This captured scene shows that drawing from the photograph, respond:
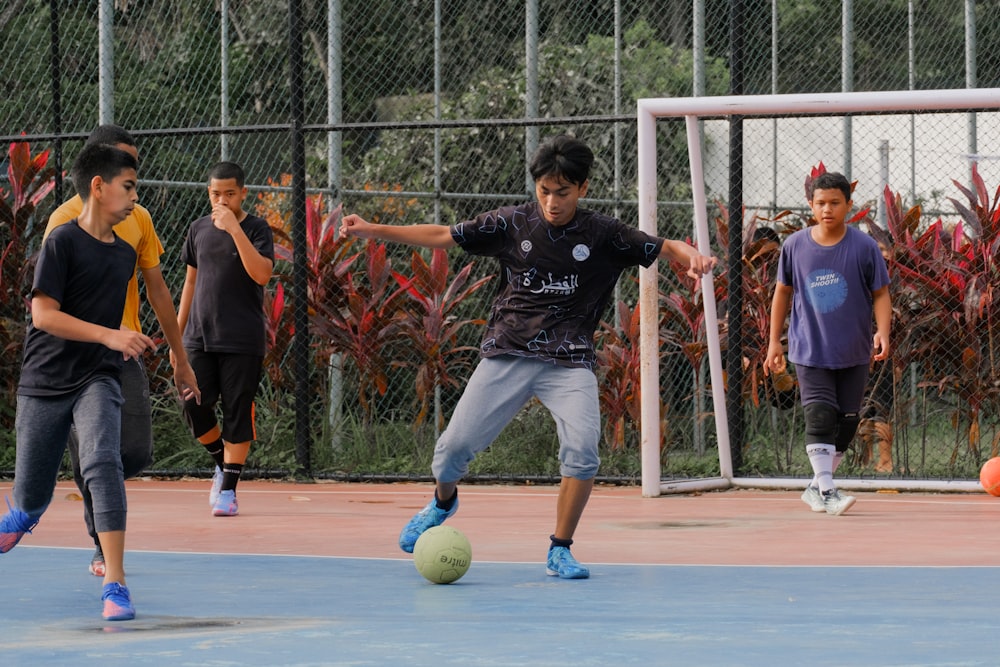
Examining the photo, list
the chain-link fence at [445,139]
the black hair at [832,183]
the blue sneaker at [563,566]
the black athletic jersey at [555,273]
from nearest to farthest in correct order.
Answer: the blue sneaker at [563,566] < the black athletic jersey at [555,273] < the black hair at [832,183] < the chain-link fence at [445,139]

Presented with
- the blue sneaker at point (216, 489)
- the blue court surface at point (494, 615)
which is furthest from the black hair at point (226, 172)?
the blue court surface at point (494, 615)

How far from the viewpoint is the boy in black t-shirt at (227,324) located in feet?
27.8

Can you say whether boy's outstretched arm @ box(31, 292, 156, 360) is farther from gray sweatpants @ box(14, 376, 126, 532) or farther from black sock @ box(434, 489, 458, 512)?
black sock @ box(434, 489, 458, 512)

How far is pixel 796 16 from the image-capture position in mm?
18812

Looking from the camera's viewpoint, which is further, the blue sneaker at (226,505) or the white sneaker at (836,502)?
the blue sneaker at (226,505)

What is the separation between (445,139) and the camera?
1511 cm

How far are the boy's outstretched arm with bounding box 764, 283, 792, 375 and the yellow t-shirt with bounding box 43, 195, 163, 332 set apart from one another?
366cm

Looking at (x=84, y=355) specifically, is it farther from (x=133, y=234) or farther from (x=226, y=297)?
(x=226, y=297)

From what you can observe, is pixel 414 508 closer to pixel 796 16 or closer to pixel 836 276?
pixel 836 276

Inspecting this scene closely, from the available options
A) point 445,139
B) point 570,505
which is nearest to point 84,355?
point 570,505

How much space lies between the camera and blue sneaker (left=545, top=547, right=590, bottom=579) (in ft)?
19.6

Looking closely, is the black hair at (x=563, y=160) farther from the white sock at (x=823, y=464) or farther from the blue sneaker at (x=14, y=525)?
the white sock at (x=823, y=464)

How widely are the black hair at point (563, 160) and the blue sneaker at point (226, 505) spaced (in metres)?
3.16

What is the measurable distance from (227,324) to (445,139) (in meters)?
6.90
